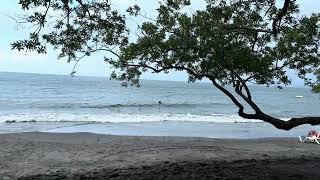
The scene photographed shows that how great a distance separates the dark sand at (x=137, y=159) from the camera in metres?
11.5

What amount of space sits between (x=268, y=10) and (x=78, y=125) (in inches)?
859

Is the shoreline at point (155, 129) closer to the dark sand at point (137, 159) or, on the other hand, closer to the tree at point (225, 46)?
the dark sand at point (137, 159)

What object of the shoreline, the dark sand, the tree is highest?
the tree

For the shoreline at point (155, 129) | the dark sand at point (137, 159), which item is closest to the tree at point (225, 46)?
the dark sand at point (137, 159)

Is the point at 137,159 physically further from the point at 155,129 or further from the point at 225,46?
the point at 155,129

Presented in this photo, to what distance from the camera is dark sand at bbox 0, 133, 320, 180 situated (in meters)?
11.5

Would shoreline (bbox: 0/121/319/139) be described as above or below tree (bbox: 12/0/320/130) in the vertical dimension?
below

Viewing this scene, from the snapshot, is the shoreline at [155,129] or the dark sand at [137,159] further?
the shoreline at [155,129]

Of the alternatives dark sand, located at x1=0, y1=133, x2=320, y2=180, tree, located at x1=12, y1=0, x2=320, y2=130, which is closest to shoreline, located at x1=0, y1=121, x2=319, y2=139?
dark sand, located at x1=0, y1=133, x2=320, y2=180

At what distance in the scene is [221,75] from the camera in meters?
9.95

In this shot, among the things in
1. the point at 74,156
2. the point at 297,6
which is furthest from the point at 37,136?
the point at 297,6

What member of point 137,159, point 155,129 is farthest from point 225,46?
point 155,129

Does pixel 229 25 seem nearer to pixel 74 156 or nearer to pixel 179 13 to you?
pixel 179 13

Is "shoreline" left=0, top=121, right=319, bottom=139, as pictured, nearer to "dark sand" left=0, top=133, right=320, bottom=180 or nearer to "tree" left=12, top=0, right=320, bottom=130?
"dark sand" left=0, top=133, right=320, bottom=180
